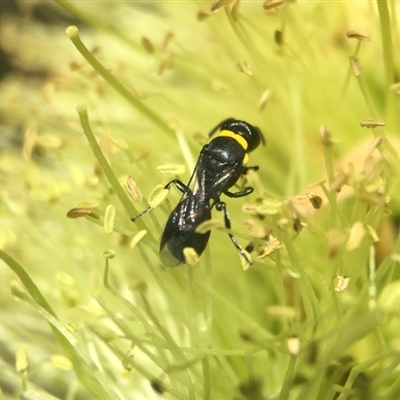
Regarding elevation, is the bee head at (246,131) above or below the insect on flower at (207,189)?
above

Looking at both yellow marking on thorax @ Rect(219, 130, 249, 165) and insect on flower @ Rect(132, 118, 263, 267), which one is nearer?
insect on flower @ Rect(132, 118, 263, 267)

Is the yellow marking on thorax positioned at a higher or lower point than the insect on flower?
higher

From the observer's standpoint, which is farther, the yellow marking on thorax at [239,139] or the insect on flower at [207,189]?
the yellow marking on thorax at [239,139]

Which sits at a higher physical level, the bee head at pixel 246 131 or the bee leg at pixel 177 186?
the bee head at pixel 246 131

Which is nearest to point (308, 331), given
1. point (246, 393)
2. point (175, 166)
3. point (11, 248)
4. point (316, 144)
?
point (246, 393)

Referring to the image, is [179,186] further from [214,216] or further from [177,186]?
[214,216]

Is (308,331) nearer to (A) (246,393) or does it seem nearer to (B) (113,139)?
(A) (246,393)
